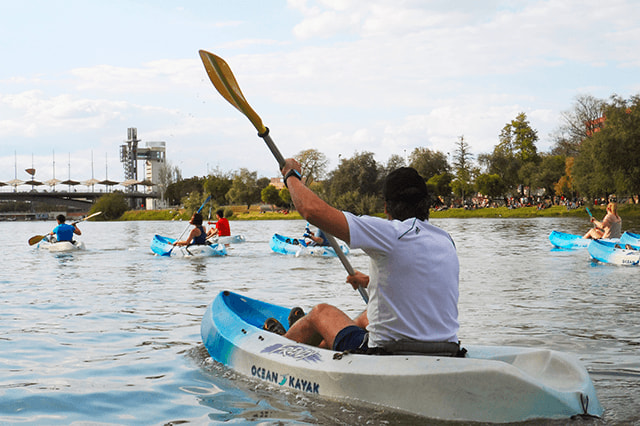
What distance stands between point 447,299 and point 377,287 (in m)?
0.45

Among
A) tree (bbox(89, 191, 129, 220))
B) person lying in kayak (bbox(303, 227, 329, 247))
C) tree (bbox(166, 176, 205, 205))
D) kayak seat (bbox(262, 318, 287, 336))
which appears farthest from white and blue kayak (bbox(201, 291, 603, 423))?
tree (bbox(166, 176, 205, 205))

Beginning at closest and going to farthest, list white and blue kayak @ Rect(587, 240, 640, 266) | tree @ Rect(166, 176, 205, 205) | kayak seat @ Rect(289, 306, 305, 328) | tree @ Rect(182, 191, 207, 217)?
kayak seat @ Rect(289, 306, 305, 328)
white and blue kayak @ Rect(587, 240, 640, 266)
tree @ Rect(182, 191, 207, 217)
tree @ Rect(166, 176, 205, 205)

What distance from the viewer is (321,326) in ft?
16.2

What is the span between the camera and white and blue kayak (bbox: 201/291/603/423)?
392 cm

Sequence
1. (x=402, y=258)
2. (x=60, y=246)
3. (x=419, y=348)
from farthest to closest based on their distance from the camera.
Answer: (x=60, y=246)
(x=419, y=348)
(x=402, y=258)

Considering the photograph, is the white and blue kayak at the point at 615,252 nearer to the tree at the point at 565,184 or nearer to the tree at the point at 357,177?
the tree at the point at 565,184

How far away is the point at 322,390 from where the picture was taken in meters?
4.58

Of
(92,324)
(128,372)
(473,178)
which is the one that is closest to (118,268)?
(92,324)

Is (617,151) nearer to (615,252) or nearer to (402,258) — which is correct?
(615,252)

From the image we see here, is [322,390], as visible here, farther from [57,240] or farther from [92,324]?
[57,240]

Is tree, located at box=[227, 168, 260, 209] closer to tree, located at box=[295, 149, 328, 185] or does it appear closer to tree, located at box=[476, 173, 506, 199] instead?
tree, located at box=[295, 149, 328, 185]

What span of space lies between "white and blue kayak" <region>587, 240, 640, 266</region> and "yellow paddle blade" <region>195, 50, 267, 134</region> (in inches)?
501

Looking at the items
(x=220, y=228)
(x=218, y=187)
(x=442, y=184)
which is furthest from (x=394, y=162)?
(x=220, y=228)

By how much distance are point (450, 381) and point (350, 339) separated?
0.91m
